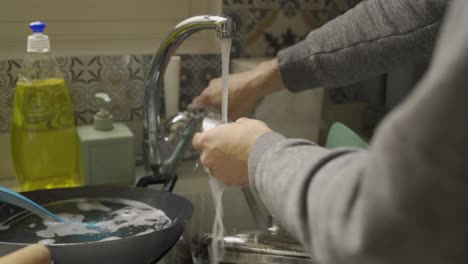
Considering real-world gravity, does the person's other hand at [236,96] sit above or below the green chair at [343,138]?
above

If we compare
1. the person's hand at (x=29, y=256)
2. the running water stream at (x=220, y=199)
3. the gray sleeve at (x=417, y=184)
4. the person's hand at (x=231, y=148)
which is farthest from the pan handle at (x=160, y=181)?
the gray sleeve at (x=417, y=184)

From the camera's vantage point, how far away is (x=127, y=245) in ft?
2.00

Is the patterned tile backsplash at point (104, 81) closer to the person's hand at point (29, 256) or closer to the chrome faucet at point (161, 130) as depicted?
the chrome faucet at point (161, 130)

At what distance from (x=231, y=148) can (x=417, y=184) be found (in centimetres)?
32

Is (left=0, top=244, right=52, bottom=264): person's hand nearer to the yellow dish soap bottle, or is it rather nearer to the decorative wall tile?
the yellow dish soap bottle

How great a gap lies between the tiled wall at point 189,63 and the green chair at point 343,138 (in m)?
0.29

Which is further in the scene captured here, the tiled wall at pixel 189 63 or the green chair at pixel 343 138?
the tiled wall at pixel 189 63

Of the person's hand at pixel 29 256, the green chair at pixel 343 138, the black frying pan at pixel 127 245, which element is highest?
the green chair at pixel 343 138

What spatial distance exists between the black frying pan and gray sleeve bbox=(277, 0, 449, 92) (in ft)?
1.00

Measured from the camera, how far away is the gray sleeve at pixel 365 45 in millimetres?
771

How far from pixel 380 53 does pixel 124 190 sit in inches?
18.8

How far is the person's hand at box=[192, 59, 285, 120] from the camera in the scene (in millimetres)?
888

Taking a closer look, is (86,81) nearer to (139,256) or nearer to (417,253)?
→ (139,256)

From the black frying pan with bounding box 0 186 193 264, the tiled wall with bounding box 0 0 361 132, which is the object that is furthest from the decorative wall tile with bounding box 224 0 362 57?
the black frying pan with bounding box 0 186 193 264
